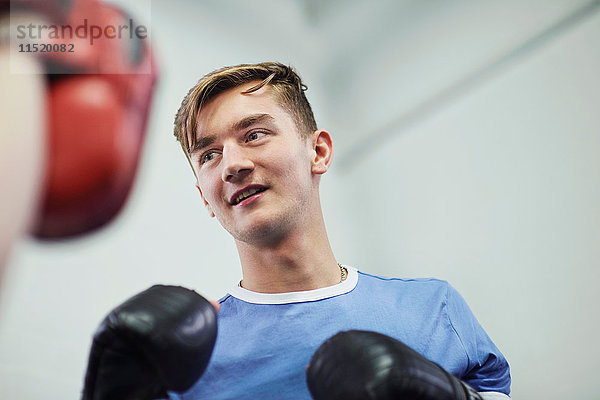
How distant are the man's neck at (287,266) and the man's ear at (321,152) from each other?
221 mm

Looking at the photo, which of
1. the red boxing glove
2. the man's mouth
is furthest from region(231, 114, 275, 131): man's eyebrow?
the red boxing glove

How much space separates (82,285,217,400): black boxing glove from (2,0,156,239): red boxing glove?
49 cm

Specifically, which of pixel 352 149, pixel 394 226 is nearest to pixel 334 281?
pixel 394 226

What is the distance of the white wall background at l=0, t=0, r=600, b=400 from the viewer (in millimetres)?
1393

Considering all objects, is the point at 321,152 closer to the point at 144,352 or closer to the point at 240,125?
the point at 240,125

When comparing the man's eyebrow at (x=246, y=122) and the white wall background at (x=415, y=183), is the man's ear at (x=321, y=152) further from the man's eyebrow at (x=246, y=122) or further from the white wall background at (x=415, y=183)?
the white wall background at (x=415, y=183)

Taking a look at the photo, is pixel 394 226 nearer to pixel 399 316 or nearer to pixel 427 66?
pixel 427 66

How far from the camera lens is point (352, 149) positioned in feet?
9.13

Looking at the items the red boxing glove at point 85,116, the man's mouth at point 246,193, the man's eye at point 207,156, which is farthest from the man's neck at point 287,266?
the red boxing glove at point 85,116

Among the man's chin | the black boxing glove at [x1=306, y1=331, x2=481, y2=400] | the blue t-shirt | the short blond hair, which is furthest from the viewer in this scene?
the short blond hair

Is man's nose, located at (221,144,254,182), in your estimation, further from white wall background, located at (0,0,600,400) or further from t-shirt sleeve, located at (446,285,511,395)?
t-shirt sleeve, located at (446,285,511,395)

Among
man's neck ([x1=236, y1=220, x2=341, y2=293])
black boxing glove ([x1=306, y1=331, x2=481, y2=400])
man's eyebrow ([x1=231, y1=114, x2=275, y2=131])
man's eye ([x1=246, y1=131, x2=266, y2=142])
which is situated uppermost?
man's eyebrow ([x1=231, y1=114, x2=275, y2=131])

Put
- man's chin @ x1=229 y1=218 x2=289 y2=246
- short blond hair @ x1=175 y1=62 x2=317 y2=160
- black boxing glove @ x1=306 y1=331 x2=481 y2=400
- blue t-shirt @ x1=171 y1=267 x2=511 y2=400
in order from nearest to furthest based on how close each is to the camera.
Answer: black boxing glove @ x1=306 y1=331 x2=481 y2=400, blue t-shirt @ x1=171 y1=267 x2=511 y2=400, man's chin @ x1=229 y1=218 x2=289 y2=246, short blond hair @ x1=175 y1=62 x2=317 y2=160

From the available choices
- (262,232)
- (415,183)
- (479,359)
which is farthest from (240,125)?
(415,183)
